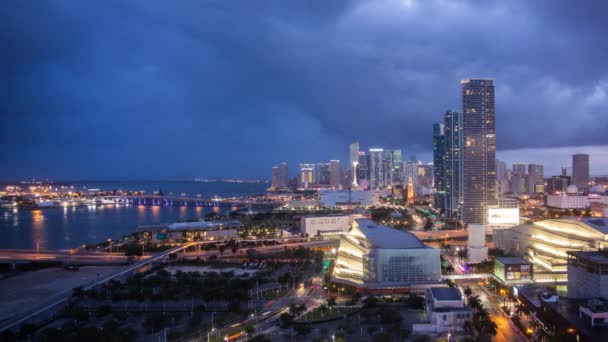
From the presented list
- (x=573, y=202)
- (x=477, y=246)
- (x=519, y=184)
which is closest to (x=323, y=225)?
(x=477, y=246)

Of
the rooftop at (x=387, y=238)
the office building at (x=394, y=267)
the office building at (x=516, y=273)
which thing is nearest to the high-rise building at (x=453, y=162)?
the rooftop at (x=387, y=238)

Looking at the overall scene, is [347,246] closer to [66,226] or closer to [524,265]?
[524,265]

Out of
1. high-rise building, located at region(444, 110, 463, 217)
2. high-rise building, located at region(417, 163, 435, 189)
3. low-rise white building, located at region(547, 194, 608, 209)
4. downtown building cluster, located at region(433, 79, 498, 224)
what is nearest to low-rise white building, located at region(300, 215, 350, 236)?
downtown building cluster, located at region(433, 79, 498, 224)

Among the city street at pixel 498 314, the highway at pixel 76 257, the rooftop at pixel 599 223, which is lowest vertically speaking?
the city street at pixel 498 314

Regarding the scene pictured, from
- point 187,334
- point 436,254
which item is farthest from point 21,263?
point 436,254

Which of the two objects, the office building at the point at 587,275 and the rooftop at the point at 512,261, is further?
the rooftop at the point at 512,261

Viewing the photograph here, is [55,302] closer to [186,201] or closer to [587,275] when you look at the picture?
[587,275]

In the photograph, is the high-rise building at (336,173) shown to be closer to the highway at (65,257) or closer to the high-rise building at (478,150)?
the high-rise building at (478,150)
